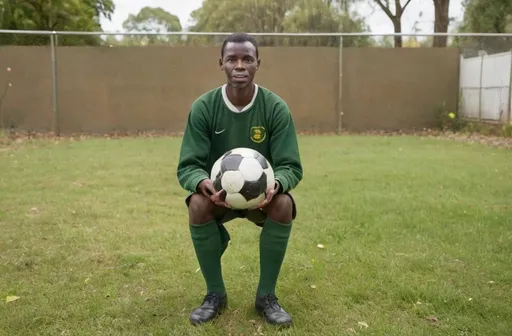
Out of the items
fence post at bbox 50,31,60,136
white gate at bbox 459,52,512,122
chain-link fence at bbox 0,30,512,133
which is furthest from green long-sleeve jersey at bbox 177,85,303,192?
white gate at bbox 459,52,512,122

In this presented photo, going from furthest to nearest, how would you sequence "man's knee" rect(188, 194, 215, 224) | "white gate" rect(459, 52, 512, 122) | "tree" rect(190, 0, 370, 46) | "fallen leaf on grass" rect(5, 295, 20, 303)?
1. "tree" rect(190, 0, 370, 46)
2. "white gate" rect(459, 52, 512, 122)
3. "fallen leaf on grass" rect(5, 295, 20, 303)
4. "man's knee" rect(188, 194, 215, 224)

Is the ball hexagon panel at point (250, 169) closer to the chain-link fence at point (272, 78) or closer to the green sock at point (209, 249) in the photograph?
the green sock at point (209, 249)

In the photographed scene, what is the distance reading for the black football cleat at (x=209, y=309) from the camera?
8.39 feet

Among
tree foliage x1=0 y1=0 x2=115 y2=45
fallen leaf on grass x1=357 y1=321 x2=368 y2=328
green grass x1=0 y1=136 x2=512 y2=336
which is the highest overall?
tree foliage x1=0 y1=0 x2=115 y2=45

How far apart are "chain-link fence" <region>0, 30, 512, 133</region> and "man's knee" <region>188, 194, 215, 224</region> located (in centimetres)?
937

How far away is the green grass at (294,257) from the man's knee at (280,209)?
491 mm

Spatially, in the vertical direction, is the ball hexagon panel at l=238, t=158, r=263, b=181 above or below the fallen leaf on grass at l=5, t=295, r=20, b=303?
above

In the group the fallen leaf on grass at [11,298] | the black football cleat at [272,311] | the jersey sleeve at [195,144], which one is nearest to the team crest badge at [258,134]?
the jersey sleeve at [195,144]

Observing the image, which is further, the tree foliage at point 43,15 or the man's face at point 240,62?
the tree foliage at point 43,15

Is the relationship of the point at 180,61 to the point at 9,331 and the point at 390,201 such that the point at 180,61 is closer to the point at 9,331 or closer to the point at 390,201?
the point at 390,201

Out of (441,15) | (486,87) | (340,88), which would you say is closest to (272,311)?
(340,88)

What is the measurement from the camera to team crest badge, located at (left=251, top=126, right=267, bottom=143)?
2.66 meters

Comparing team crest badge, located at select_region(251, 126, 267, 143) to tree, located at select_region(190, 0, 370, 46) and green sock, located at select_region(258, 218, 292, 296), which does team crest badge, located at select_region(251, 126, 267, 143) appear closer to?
green sock, located at select_region(258, 218, 292, 296)

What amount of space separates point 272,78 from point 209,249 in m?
9.63
